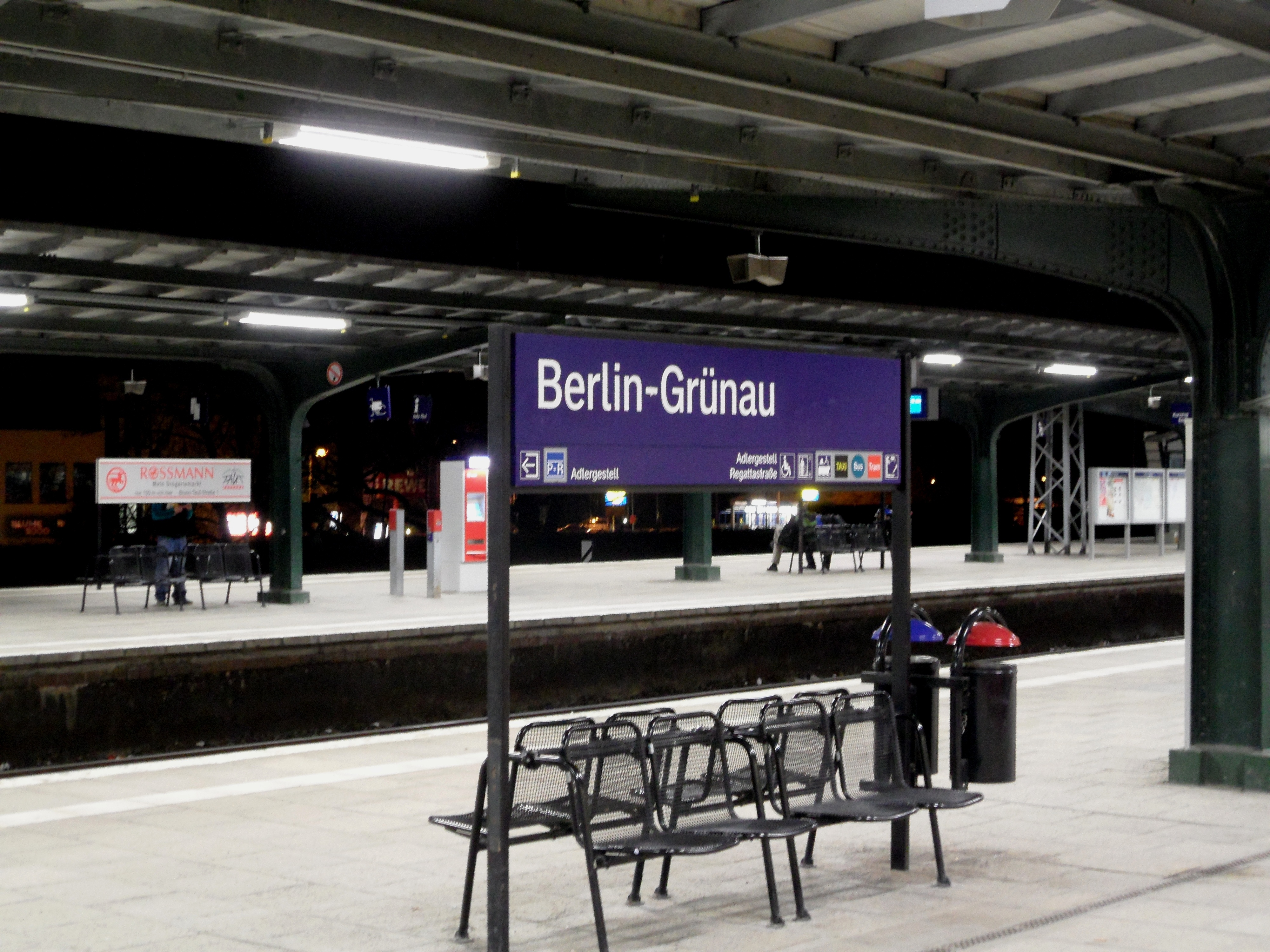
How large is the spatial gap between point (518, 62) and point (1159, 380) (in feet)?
78.2

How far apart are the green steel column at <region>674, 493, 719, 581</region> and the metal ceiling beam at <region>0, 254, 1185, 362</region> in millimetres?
6602

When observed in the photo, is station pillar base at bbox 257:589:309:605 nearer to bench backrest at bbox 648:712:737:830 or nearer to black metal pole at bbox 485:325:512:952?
bench backrest at bbox 648:712:737:830

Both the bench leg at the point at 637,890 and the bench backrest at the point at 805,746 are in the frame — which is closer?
the bench leg at the point at 637,890

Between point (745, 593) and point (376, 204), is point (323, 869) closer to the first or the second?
point (376, 204)

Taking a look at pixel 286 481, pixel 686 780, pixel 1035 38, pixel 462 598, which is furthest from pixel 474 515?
pixel 1035 38

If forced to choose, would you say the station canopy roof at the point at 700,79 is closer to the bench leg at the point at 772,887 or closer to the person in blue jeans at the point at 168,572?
the bench leg at the point at 772,887

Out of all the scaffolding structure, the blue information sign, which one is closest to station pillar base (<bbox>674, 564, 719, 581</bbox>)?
the blue information sign

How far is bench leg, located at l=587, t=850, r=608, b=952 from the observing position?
17.4 feet

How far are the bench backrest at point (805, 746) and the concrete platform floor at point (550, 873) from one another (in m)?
0.43

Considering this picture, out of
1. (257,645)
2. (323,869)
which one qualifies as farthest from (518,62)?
(257,645)

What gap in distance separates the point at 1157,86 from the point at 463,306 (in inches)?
370

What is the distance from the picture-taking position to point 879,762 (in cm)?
708

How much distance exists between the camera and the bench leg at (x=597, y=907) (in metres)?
5.31

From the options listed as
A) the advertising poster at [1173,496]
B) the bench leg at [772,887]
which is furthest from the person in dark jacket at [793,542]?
the bench leg at [772,887]
